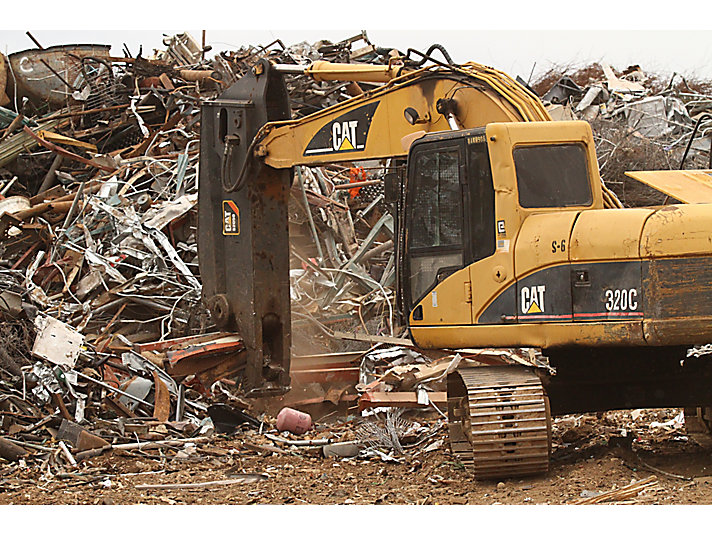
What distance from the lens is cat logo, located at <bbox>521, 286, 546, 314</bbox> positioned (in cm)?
605

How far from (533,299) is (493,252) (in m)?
0.44

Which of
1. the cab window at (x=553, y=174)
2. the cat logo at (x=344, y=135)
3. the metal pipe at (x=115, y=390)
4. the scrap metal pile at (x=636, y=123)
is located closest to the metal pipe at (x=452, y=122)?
the cab window at (x=553, y=174)

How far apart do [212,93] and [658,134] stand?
726 cm

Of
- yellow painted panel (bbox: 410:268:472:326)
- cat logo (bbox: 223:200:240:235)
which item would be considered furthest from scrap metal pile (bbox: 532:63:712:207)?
yellow painted panel (bbox: 410:268:472:326)

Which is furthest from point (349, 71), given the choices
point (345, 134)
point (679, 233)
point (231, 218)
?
point (679, 233)

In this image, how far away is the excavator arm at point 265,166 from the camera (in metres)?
7.48

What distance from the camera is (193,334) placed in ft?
32.1

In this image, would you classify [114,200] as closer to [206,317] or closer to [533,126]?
[206,317]

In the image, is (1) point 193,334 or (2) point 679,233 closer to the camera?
(2) point 679,233

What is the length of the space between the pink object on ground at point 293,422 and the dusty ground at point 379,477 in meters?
0.38

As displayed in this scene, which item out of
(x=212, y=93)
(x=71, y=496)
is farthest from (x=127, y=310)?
(x=212, y=93)

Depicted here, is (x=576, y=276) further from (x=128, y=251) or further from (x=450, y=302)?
(x=128, y=251)

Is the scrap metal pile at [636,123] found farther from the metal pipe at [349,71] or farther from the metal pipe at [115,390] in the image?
the metal pipe at [115,390]

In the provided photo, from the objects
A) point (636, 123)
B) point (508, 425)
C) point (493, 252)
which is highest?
point (636, 123)
